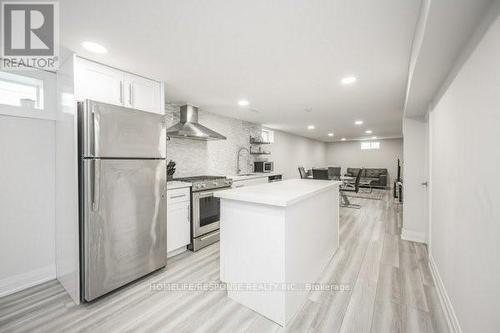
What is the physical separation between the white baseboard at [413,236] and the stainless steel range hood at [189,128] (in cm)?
358

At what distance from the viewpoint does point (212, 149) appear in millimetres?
4430

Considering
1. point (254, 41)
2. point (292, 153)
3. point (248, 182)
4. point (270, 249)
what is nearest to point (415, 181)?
point (248, 182)

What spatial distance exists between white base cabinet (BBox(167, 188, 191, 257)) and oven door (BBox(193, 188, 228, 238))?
0.10 meters

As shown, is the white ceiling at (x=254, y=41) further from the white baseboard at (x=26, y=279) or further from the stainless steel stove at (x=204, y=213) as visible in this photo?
the white baseboard at (x=26, y=279)

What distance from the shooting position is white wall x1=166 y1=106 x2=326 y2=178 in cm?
375

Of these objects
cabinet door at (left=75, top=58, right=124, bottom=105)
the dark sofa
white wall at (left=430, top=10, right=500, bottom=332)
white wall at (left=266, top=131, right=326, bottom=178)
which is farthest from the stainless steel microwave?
the dark sofa

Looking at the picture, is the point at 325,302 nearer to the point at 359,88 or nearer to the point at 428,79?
the point at 428,79

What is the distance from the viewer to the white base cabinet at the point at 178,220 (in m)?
2.73

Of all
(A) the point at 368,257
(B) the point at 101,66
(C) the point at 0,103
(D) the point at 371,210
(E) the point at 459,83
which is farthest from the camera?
(D) the point at 371,210

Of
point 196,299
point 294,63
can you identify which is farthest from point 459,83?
point 196,299

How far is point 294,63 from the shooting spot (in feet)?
7.02

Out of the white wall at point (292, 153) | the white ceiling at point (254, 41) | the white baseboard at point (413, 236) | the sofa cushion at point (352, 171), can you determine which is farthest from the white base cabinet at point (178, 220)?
the sofa cushion at point (352, 171)

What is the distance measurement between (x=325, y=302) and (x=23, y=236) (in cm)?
315

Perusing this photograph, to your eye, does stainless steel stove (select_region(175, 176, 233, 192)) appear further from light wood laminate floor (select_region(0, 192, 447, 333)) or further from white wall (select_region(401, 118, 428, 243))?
white wall (select_region(401, 118, 428, 243))
